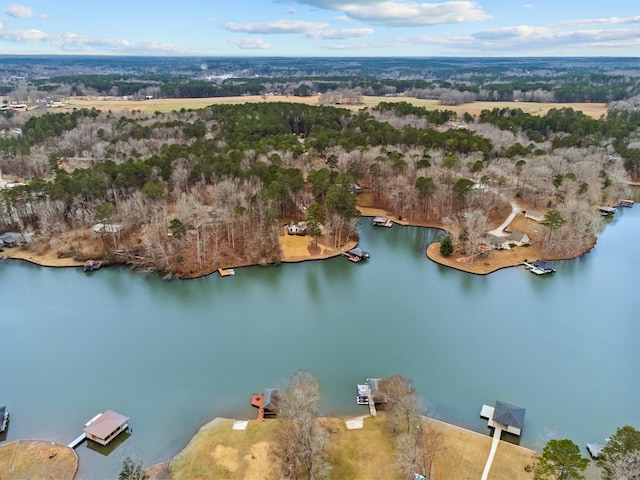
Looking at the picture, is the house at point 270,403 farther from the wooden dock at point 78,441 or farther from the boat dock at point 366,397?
the wooden dock at point 78,441

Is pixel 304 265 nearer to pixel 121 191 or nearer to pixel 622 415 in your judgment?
pixel 121 191

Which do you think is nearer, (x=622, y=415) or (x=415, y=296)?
(x=622, y=415)

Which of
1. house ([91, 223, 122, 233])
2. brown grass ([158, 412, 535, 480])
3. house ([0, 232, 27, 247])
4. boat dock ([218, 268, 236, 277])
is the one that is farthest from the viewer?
house ([0, 232, 27, 247])

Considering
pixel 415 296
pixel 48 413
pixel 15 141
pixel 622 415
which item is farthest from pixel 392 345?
pixel 15 141

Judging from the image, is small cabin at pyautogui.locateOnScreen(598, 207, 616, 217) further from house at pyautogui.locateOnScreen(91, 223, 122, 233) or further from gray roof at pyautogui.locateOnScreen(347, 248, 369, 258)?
house at pyautogui.locateOnScreen(91, 223, 122, 233)

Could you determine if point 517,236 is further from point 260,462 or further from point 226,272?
point 260,462

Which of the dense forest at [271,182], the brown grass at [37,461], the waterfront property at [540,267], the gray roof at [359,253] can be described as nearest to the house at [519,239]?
the dense forest at [271,182]

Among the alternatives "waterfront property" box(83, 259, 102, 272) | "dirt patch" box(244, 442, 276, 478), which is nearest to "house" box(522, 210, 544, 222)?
"dirt patch" box(244, 442, 276, 478)
